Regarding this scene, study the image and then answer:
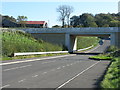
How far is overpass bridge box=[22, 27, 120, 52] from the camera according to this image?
63.1 meters

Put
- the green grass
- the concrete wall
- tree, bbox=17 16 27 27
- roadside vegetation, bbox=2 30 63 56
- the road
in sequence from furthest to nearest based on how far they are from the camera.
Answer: tree, bbox=17 16 27 27 < the concrete wall < roadside vegetation, bbox=2 30 63 56 < the road < the green grass

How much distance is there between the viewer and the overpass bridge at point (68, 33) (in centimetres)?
6309

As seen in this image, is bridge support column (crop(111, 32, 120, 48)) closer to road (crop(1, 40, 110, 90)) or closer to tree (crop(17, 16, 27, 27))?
road (crop(1, 40, 110, 90))

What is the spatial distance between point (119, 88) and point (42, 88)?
3512mm

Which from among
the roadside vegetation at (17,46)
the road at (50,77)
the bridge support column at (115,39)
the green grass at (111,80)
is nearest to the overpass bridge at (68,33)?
the bridge support column at (115,39)

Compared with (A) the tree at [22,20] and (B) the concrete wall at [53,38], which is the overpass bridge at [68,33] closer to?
(B) the concrete wall at [53,38]

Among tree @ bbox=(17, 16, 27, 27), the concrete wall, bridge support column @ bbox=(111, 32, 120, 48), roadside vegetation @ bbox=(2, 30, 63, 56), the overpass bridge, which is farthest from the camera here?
tree @ bbox=(17, 16, 27, 27)

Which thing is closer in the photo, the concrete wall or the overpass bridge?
the overpass bridge

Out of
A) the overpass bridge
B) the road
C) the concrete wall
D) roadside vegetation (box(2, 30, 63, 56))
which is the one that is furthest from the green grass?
the concrete wall

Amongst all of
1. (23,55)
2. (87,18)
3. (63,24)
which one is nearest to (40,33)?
(23,55)

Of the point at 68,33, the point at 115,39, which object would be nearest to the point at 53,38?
the point at 68,33

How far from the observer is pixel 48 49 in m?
58.5

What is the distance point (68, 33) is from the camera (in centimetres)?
6775

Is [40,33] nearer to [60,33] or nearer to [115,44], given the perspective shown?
[60,33]
